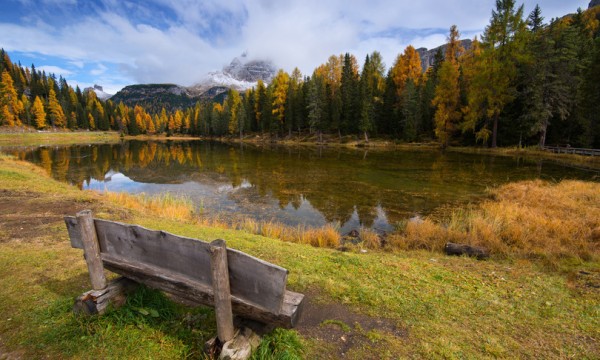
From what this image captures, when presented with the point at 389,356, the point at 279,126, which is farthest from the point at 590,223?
the point at 279,126

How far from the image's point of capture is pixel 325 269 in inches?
281

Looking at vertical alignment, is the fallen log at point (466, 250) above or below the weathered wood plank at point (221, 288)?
below

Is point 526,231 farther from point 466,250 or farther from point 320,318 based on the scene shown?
point 320,318

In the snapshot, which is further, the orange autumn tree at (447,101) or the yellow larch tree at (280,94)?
the yellow larch tree at (280,94)

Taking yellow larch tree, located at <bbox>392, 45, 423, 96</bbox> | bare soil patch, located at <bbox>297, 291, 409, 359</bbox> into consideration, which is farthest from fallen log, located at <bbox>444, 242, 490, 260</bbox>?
yellow larch tree, located at <bbox>392, 45, 423, 96</bbox>

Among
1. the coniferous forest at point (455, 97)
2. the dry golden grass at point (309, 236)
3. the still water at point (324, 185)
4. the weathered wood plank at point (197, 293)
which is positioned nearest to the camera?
the weathered wood plank at point (197, 293)

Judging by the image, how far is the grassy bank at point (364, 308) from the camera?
13.5 ft

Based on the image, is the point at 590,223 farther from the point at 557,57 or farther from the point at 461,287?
the point at 557,57

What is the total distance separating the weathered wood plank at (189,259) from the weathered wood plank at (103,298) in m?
0.58

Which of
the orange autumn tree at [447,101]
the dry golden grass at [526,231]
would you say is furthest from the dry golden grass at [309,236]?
the orange autumn tree at [447,101]

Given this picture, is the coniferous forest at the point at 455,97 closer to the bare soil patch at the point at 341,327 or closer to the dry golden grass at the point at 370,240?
the dry golden grass at the point at 370,240

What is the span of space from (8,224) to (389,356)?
484 inches

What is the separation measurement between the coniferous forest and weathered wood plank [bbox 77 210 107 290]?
1856 inches

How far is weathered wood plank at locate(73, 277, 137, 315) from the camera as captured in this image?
424cm
